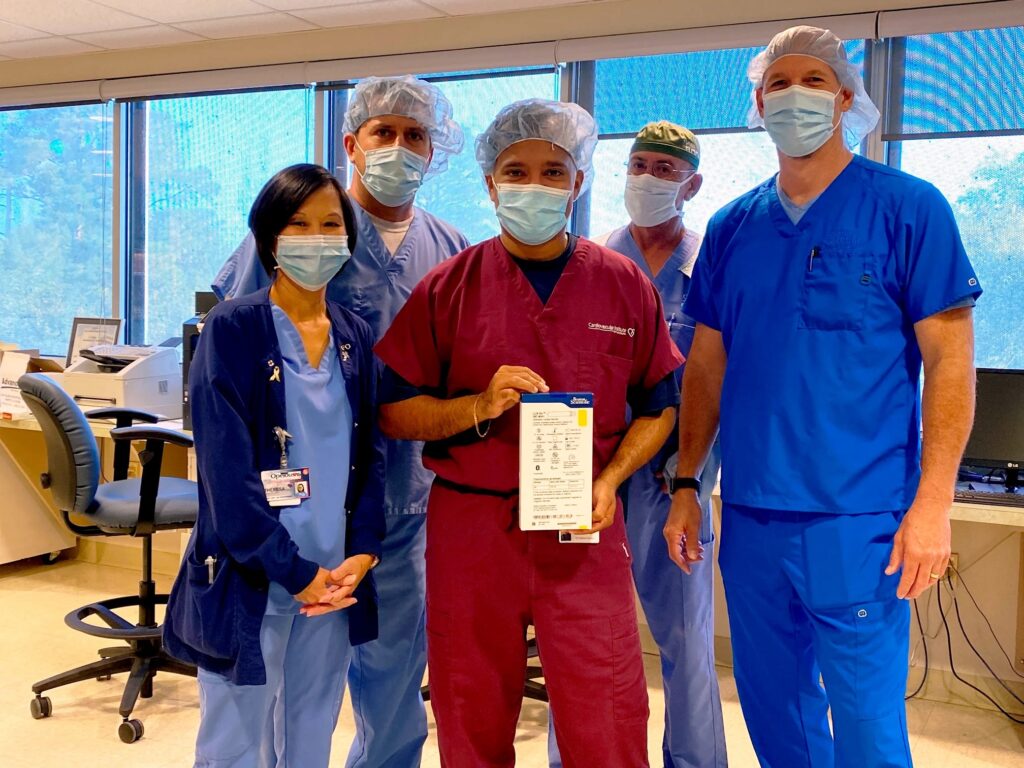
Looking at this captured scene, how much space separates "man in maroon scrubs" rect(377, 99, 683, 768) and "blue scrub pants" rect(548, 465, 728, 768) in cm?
50

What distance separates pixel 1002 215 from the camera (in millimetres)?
3498

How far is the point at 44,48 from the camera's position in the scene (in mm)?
5211

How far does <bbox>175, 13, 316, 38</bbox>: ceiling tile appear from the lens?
444 cm

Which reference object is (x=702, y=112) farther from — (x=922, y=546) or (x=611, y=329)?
(x=922, y=546)

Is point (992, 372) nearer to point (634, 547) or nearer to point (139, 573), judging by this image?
point (634, 547)

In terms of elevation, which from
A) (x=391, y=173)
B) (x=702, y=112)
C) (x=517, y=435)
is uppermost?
(x=702, y=112)

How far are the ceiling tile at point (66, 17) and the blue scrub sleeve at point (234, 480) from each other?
3304 millimetres

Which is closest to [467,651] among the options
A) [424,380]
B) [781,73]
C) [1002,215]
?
[424,380]

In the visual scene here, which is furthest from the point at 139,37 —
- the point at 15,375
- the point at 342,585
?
A: the point at 342,585

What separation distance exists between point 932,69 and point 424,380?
2683mm

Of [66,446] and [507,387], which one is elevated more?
[507,387]

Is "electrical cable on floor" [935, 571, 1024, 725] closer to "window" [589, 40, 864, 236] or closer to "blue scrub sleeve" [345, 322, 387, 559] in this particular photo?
"window" [589, 40, 864, 236]

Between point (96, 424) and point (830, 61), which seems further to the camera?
point (96, 424)

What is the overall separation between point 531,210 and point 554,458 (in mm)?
457
